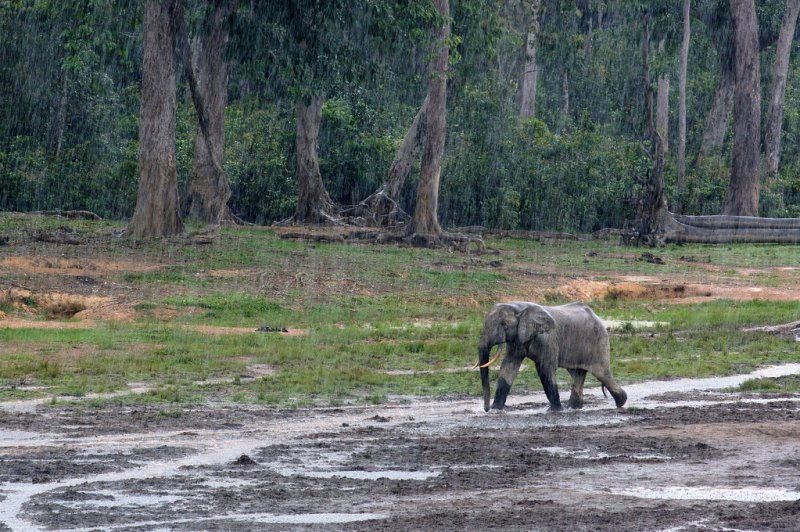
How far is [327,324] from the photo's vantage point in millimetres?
22031

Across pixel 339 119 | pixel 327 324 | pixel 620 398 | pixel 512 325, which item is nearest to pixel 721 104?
pixel 339 119

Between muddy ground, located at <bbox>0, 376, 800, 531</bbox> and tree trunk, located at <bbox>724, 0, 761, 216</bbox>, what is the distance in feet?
97.2

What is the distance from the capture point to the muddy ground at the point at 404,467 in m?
8.62

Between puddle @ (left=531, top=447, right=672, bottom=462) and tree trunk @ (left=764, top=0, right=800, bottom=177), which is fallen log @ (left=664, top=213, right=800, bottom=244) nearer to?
tree trunk @ (left=764, top=0, right=800, bottom=177)

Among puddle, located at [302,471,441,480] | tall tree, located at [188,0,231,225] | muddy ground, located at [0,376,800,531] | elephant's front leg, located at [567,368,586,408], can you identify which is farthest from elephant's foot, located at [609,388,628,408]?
tall tree, located at [188,0,231,225]

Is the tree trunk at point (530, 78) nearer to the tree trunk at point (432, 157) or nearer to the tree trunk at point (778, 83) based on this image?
the tree trunk at point (778, 83)

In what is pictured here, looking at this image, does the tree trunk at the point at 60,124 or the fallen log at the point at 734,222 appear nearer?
the tree trunk at the point at 60,124

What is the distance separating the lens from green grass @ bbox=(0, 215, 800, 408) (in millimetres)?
15820

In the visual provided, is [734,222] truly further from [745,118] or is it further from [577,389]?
[577,389]

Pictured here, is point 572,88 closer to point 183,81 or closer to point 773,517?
point 183,81

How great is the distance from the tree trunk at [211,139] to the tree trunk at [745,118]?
1766 cm

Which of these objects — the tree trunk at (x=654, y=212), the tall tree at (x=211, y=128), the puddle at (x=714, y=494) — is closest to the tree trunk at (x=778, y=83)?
the tree trunk at (x=654, y=212)

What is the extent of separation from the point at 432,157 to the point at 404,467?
23832 millimetres

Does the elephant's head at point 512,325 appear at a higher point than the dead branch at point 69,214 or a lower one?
lower
